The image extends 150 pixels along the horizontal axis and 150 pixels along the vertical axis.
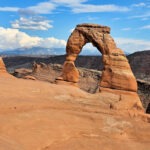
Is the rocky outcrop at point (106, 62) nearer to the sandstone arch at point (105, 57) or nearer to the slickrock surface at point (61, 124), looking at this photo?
the sandstone arch at point (105, 57)

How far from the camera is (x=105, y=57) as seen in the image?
30.7 metres

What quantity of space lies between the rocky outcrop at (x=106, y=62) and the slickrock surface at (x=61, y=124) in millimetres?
6761

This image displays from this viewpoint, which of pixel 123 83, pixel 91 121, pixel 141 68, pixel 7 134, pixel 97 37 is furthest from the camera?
pixel 141 68

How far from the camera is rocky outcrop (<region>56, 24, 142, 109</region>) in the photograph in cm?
2930

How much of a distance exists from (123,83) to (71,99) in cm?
828

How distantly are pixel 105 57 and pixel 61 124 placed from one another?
14286 mm

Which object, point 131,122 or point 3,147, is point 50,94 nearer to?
point 131,122

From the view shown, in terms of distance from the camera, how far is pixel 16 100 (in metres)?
19.3

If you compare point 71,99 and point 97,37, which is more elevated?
point 97,37

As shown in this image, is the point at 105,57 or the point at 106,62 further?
the point at 105,57

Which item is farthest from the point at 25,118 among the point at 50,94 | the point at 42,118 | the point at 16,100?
the point at 50,94

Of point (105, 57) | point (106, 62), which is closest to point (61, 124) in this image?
point (106, 62)

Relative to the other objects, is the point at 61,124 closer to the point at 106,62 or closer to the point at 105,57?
the point at 106,62

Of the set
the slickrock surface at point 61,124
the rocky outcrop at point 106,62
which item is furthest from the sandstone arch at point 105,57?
the slickrock surface at point 61,124
